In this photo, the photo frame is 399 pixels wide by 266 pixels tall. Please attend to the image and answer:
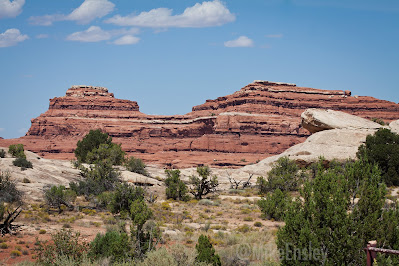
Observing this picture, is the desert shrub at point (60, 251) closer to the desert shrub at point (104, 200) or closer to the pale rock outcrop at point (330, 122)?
the desert shrub at point (104, 200)

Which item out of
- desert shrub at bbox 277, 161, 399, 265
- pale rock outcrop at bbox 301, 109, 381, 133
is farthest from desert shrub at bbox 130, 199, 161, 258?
pale rock outcrop at bbox 301, 109, 381, 133

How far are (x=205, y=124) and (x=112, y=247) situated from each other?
9728 centimetres

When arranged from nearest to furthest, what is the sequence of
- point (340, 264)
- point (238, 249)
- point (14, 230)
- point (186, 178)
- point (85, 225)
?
point (340, 264), point (238, 249), point (14, 230), point (85, 225), point (186, 178)

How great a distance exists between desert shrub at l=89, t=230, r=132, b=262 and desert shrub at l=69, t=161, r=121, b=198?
15.9m

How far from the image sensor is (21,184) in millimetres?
30688

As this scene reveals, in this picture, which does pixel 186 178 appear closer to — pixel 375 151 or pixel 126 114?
pixel 375 151

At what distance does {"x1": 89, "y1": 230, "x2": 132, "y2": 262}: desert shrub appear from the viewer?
15102 mm

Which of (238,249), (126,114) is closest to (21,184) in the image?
(238,249)

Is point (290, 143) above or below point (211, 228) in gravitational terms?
above

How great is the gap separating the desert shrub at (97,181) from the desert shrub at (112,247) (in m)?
15.9

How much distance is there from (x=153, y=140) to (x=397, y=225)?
9937 centimetres

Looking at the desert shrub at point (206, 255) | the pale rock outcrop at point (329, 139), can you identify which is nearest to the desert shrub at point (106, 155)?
the pale rock outcrop at point (329, 139)

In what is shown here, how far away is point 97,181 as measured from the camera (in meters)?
35.9

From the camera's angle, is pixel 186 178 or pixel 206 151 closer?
pixel 186 178
